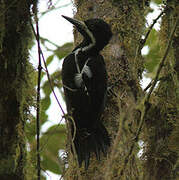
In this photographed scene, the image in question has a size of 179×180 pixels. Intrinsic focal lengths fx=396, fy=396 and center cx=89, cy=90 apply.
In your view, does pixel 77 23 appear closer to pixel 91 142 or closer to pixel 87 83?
pixel 87 83

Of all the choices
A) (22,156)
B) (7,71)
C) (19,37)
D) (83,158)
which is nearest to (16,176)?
(22,156)

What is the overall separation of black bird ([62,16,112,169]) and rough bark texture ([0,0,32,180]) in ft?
4.35

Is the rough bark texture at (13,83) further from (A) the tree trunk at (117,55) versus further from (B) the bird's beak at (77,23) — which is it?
(B) the bird's beak at (77,23)

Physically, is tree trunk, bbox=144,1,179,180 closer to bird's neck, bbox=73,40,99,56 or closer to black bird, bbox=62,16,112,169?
black bird, bbox=62,16,112,169

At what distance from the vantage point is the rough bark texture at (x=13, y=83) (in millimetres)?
1777

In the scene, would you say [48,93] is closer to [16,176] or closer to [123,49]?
[123,49]

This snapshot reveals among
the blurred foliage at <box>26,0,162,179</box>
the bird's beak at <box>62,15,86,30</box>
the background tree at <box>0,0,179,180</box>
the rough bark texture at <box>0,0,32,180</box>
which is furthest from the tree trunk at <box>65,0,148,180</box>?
the rough bark texture at <box>0,0,32,180</box>

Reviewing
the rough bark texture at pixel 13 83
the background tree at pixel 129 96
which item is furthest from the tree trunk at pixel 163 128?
the rough bark texture at pixel 13 83

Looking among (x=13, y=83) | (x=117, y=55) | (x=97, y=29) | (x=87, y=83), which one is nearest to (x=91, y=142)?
(x=87, y=83)

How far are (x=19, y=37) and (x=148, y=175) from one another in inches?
79.7

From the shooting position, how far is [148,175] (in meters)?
3.50

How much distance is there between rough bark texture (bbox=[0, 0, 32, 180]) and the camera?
1777 millimetres

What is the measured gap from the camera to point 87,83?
11.5ft

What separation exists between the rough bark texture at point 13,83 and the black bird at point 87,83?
1.33 meters
